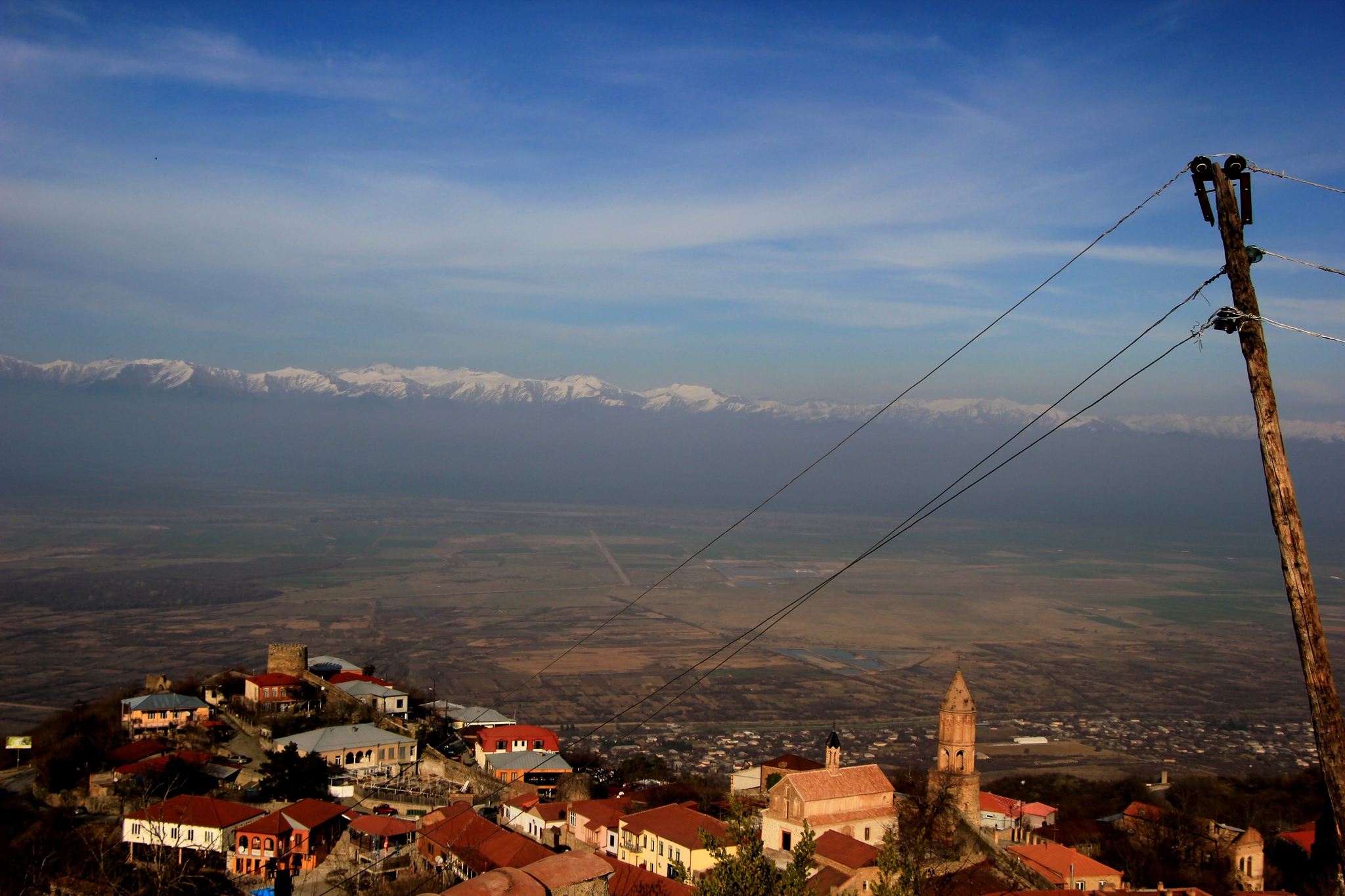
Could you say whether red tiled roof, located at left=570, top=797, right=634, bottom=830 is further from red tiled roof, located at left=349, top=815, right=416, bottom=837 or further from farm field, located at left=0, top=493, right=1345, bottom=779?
farm field, located at left=0, top=493, right=1345, bottom=779

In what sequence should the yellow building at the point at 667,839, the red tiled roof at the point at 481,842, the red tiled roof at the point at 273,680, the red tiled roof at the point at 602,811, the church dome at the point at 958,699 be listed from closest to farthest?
the red tiled roof at the point at 481,842 < the yellow building at the point at 667,839 < the red tiled roof at the point at 602,811 < the church dome at the point at 958,699 < the red tiled roof at the point at 273,680

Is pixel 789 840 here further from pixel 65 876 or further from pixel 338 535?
pixel 338 535

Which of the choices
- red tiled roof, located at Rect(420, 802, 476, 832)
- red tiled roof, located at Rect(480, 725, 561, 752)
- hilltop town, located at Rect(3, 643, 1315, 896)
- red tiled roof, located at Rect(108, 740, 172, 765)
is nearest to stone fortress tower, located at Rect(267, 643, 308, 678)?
hilltop town, located at Rect(3, 643, 1315, 896)

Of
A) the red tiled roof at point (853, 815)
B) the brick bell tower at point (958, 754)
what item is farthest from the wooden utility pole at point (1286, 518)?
the brick bell tower at point (958, 754)

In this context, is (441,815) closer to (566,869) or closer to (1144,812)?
(566,869)

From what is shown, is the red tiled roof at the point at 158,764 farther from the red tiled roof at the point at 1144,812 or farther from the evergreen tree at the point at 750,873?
the red tiled roof at the point at 1144,812
